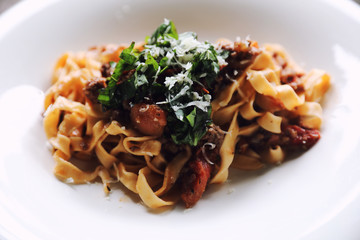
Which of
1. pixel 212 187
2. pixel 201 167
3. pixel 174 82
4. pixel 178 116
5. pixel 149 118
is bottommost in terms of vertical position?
pixel 212 187

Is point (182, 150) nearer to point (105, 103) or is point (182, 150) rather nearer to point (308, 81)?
point (105, 103)

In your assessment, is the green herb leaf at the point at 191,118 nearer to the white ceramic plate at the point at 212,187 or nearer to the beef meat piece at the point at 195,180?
the beef meat piece at the point at 195,180

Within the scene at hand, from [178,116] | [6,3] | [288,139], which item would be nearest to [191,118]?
[178,116]

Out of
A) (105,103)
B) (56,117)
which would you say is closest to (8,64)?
(56,117)

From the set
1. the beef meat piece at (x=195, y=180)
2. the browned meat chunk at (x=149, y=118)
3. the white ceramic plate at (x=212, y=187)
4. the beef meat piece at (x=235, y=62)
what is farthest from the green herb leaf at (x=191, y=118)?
the white ceramic plate at (x=212, y=187)

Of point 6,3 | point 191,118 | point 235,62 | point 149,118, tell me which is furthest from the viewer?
point 6,3

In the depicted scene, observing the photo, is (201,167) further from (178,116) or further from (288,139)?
(288,139)

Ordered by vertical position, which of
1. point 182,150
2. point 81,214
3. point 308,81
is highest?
point 308,81
